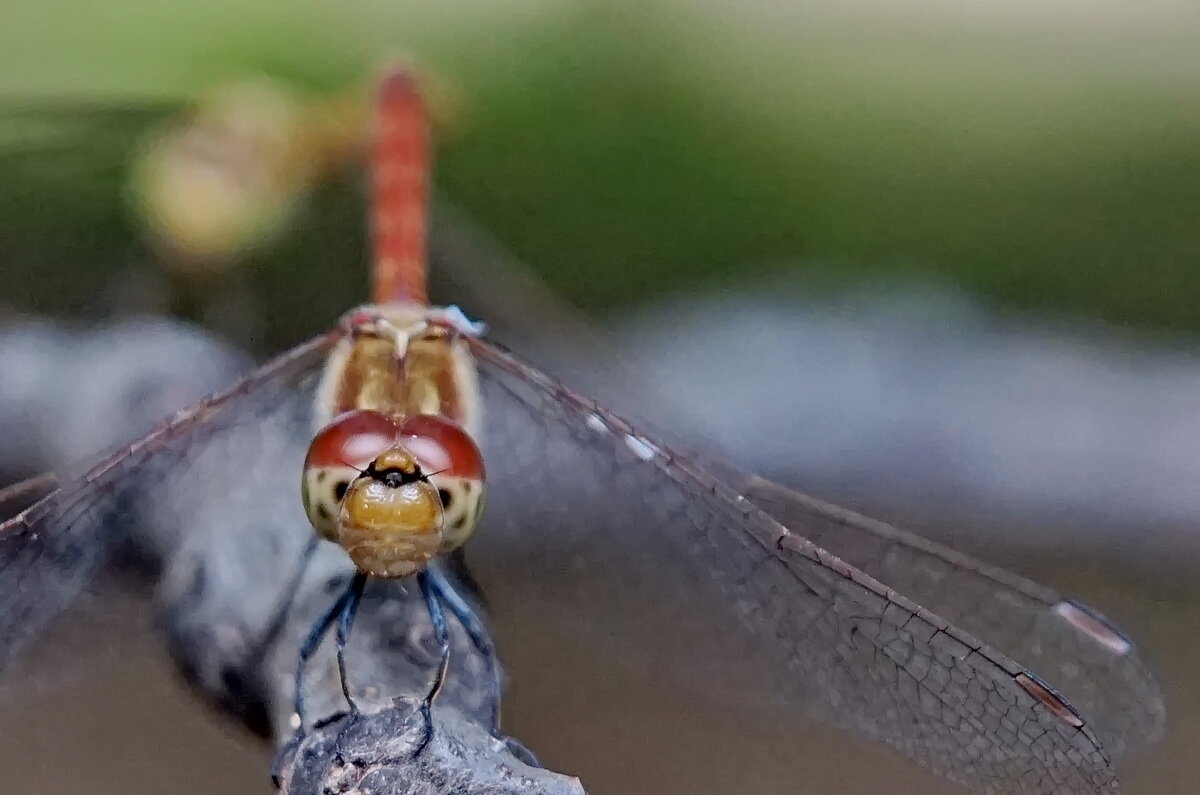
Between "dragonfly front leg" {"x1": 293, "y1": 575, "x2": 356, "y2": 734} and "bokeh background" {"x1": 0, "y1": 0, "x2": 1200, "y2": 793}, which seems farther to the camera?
"bokeh background" {"x1": 0, "y1": 0, "x2": 1200, "y2": 793}

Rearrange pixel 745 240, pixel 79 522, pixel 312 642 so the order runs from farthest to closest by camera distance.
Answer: pixel 745 240 → pixel 79 522 → pixel 312 642

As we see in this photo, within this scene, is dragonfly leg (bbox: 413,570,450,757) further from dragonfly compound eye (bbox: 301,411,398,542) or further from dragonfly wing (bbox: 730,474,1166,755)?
dragonfly wing (bbox: 730,474,1166,755)

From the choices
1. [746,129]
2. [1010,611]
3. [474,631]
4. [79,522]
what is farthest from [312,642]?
[746,129]

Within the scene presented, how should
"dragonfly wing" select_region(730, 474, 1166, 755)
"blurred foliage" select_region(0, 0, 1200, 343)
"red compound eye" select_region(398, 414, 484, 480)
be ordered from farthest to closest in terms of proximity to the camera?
"blurred foliage" select_region(0, 0, 1200, 343)
"dragonfly wing" select_region(730, 474, 1166, 755)
"red compound eye" select_region(398, 414, 484, 480)

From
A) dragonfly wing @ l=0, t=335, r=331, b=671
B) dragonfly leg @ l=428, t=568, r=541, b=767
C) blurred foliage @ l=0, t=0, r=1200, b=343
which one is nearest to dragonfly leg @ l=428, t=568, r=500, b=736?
dragonfly leg @ l=428, t=568, r=541, b=767

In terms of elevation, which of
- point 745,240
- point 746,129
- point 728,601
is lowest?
point 728,601

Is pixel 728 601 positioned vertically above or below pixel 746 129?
below

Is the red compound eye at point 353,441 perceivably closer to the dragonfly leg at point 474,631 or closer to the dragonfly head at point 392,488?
the dragonfly head at point 392,488

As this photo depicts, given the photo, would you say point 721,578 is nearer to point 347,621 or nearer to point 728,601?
point 728,601
